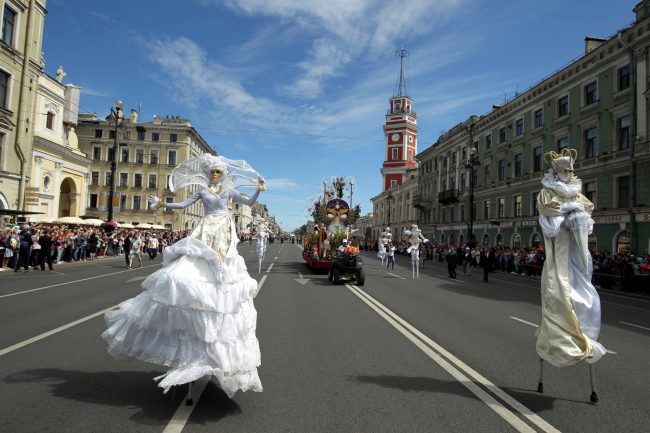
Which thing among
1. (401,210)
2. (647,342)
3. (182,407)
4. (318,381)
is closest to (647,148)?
(647,342)

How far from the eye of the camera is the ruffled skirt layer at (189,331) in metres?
3.87

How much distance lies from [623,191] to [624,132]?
11.4ft

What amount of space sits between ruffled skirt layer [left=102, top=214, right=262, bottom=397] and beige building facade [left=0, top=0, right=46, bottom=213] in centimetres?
2784

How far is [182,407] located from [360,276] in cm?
1199

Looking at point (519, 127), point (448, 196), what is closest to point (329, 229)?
point (519, 127)

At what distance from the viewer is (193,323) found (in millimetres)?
3908

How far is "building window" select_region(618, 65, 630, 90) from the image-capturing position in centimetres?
2504

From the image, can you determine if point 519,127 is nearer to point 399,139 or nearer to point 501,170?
point 501,170

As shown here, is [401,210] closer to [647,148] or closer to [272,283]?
[647,148]

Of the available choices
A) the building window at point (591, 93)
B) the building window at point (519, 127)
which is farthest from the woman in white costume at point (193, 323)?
the building window at point (519, 127)

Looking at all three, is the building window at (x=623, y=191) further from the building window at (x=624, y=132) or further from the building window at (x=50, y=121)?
the building window at (x=50, y=121)

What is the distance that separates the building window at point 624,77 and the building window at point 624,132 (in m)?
1.86

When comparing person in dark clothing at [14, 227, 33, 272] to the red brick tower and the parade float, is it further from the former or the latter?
the red brick tower

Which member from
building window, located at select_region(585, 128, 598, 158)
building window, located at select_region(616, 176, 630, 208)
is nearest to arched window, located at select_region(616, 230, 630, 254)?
building window, located at select_region(616, 176, 630, 208)
